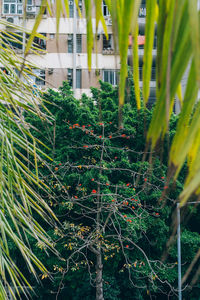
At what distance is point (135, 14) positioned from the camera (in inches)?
20.9

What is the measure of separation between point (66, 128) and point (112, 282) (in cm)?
441

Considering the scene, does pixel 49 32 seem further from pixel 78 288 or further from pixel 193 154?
pixel 193 154

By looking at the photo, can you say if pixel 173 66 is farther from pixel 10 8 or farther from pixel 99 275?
pixel 10 8

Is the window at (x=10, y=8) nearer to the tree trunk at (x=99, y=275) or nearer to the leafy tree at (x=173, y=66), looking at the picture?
the tree trunk at (x=99, y=275)

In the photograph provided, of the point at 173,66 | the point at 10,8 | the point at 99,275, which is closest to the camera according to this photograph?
the point at 173,66

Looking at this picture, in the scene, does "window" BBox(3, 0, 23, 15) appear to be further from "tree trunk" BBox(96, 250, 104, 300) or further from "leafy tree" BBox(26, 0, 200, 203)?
"leafy tree" BBox(26, 0, 200, 203)

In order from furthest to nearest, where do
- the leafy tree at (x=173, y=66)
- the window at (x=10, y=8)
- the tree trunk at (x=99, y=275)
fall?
the window at (x=10, y=8), the tree trunk at (x=99, y=275), the leafy tree at (x=173, y=66)

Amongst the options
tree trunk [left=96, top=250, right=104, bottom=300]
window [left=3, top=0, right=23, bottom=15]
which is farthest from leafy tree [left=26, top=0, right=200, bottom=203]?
window [left=3, top=0, right=23, bottom=15]

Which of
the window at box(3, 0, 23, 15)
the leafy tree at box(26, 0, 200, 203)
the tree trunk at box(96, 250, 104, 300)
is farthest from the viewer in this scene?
the window at box(3, 0, 23, 15)

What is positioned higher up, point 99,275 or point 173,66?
point 173,66

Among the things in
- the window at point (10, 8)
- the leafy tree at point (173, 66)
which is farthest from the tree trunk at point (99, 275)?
the window at point (10, 8)

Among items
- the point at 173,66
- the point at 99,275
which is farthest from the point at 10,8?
the point at 173,66

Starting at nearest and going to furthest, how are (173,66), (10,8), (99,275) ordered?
(173,66)
(99,275)
(10,8)

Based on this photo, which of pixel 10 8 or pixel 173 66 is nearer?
pixel 173 66
